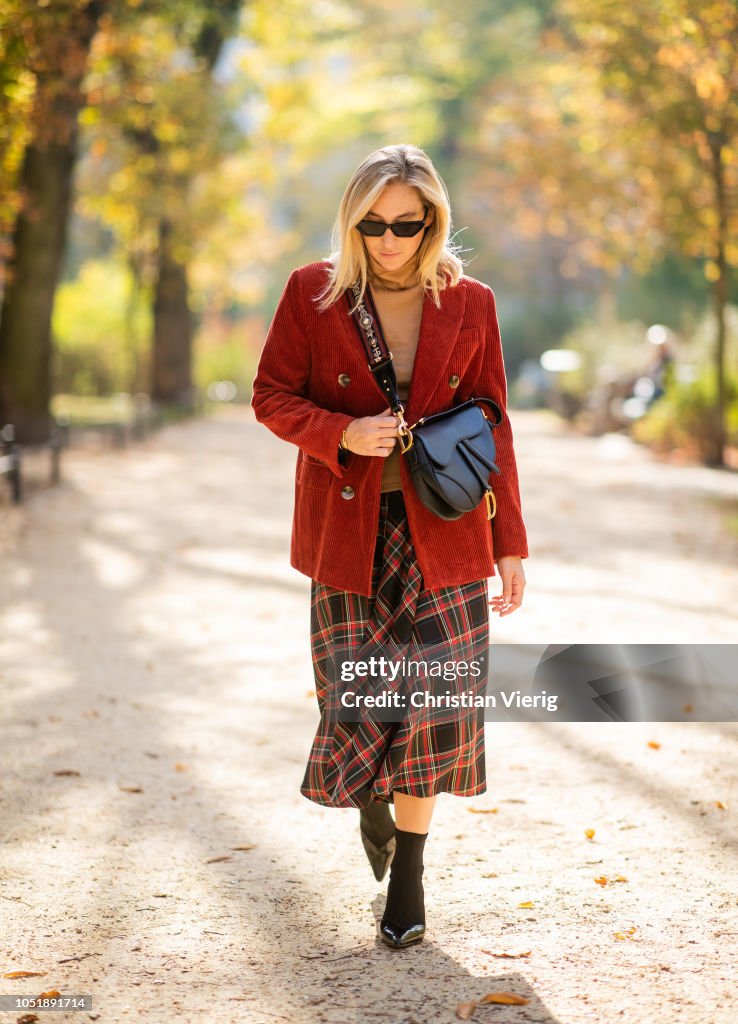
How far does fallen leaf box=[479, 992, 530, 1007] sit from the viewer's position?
2932 millimetres

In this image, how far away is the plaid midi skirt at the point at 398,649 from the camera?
10.6 ft

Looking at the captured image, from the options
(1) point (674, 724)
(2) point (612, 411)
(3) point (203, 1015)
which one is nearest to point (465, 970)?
(3) point (203, 1015)

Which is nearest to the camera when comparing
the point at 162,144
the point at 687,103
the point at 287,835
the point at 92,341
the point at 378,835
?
the point at 378,835

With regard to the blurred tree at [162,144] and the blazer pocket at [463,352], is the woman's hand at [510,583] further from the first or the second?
the blurred tree at [162,144]

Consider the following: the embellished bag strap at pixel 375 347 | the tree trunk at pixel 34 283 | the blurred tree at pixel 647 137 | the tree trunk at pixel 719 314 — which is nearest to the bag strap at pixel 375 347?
the embellished bag strap at pixel 375 347

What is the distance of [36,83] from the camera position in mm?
12656

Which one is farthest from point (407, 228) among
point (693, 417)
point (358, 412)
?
point (693, 417)

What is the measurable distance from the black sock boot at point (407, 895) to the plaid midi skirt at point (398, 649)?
5.2 inches

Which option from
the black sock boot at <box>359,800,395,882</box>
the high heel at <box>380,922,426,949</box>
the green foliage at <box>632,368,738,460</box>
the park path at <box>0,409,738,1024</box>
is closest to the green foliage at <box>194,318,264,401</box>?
the green foliage at <box>632,368,738,460</box>

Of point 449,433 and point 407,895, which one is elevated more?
point 449,433

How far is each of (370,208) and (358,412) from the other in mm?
495

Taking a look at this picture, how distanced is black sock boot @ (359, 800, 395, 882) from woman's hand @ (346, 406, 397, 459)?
1.04 metres

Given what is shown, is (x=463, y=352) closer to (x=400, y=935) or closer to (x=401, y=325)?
(x=401, y=325)

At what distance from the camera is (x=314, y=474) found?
10.9 ft
